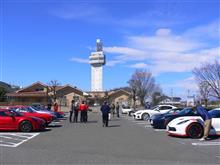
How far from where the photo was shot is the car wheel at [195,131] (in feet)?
59.4

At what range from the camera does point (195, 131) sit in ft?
59.6

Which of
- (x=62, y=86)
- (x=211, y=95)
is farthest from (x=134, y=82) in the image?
(x=211, y=95)

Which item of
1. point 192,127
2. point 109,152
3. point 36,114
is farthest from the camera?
point 36,114

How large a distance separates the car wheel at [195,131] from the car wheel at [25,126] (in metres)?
7.80

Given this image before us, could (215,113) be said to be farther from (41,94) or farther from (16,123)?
(41,94)

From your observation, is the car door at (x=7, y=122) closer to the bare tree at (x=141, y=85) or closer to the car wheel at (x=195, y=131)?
the car wheel at (x=195, y=131)

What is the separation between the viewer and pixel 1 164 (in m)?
10.4

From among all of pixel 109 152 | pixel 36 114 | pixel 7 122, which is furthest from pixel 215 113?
pixel 36 114

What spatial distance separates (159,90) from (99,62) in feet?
172

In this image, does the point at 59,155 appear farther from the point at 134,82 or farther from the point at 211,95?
the point at 134,82

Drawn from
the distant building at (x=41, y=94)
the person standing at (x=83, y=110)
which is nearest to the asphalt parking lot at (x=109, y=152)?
the person standing at (x=83, y=110)

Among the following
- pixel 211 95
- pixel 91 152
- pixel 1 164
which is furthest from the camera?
pixel 211 95

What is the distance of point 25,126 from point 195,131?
8.29 meters

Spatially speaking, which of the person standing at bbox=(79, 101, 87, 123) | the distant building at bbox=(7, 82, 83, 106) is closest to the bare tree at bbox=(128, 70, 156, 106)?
the distant building at bbox=(7, 82, 83, 106)
